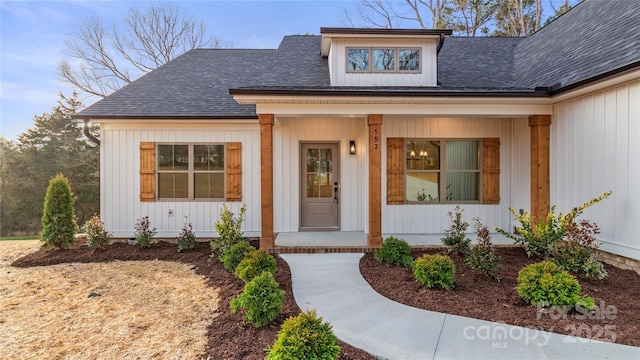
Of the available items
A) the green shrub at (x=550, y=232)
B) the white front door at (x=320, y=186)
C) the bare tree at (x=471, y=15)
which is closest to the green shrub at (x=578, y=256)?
the green shrub at (x=550, y=232)

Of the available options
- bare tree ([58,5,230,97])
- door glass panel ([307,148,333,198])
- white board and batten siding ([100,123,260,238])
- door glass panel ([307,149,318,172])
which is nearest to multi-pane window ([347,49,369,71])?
door glass panel ([307,148,333,198])

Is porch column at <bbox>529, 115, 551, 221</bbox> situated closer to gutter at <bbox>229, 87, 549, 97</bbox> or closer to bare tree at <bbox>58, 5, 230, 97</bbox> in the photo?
gutter at <bbox>229, 87, 549, 97</bbox>

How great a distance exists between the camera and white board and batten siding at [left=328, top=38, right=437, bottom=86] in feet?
23.2

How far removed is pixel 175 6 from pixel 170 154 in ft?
42.0

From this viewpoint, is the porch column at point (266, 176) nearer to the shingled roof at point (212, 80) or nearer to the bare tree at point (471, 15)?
the shingled roof at point (212, 80)

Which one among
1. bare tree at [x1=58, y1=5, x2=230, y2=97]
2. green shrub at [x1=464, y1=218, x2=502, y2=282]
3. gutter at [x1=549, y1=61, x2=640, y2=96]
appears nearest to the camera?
gutter at [x1=549, y1=61, x2=640, y2=96]

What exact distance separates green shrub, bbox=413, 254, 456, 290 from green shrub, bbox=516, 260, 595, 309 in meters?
0.73

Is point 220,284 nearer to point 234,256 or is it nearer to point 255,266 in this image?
point 234,256

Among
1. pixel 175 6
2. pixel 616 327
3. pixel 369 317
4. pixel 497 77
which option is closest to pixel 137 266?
pixel 369 317

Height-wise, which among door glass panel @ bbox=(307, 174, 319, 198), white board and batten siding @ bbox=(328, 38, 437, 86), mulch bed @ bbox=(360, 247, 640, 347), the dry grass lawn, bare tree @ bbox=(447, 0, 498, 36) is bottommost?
Answer: the dry grass lawn

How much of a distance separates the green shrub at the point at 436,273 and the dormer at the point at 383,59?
4.46 m

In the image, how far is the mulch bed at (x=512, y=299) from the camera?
291 cm

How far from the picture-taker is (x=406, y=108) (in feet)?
18.3

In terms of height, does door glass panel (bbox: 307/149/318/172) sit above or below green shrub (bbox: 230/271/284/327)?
above
